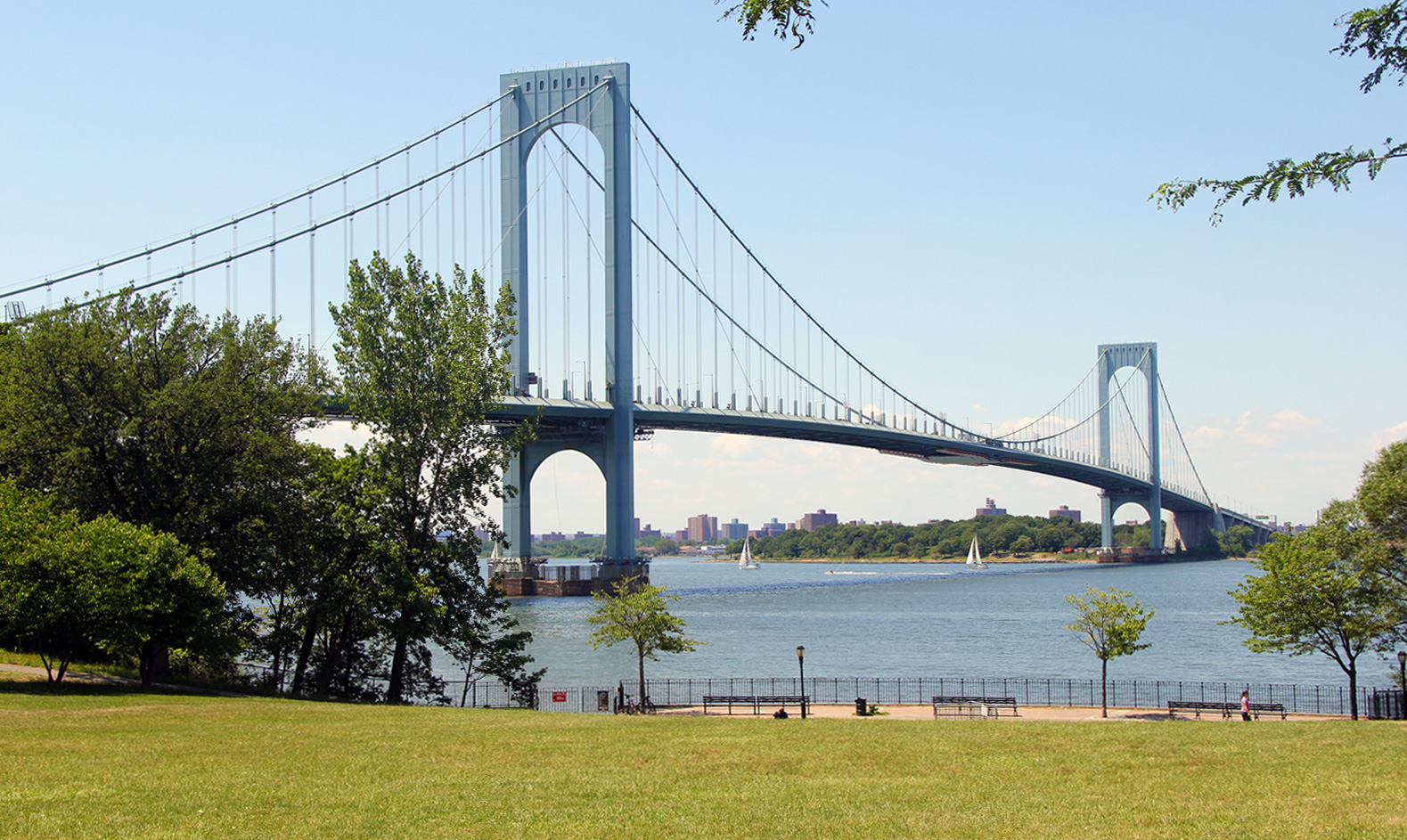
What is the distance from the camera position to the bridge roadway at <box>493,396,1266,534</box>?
225 feet

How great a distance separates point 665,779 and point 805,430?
68750 mm

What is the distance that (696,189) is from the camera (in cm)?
9169

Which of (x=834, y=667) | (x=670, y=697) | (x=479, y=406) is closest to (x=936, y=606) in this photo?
(x=834, y=667)

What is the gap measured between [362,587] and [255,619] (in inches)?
139

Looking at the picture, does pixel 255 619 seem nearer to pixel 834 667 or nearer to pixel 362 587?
pixel 362 587

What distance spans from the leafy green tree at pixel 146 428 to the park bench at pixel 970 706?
15.7 metres

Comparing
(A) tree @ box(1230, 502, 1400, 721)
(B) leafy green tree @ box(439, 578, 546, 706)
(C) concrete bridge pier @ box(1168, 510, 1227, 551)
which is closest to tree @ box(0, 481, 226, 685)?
(B) leafy green tree @ box(439, 578, 546, 706)

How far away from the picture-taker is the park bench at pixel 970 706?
2670 centimetres

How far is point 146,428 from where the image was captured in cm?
2694

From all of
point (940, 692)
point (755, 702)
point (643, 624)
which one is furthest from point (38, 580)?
point (940, 692)

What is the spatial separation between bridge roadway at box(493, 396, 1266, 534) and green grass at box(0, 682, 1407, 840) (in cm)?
3196

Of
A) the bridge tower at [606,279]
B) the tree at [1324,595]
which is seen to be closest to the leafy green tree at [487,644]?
the tree at [1324,595]

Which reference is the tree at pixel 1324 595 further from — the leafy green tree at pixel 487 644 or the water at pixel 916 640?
the leafy green tree at pixel 487 644

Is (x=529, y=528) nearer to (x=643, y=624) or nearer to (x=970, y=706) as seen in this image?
(x=643, y=624)
